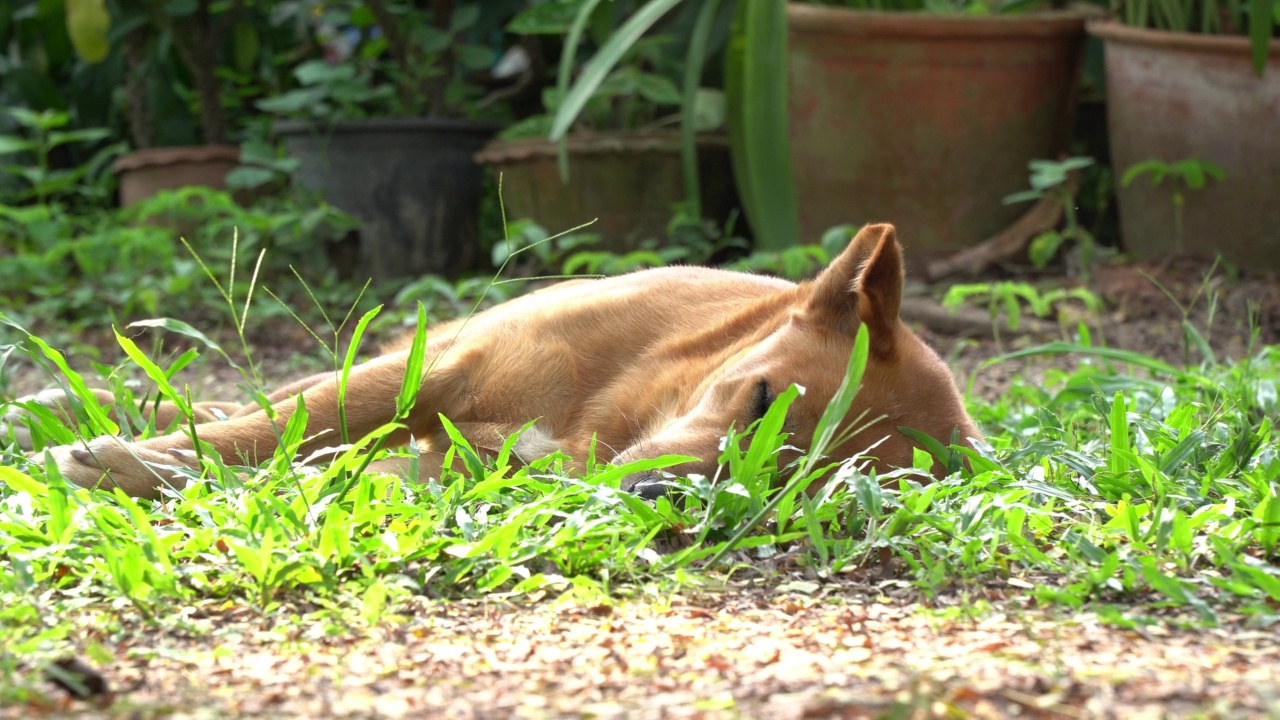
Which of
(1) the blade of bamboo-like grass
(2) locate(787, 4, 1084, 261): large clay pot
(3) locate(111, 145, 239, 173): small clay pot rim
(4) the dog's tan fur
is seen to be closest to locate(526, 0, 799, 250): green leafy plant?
(1) the blade of bamboo-like grass

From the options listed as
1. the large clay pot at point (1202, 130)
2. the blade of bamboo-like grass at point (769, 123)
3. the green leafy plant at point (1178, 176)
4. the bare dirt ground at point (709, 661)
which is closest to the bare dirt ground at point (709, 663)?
the bare dirt ground at point (709, 661)

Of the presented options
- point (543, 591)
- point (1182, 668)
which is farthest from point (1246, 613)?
point (543, 591)

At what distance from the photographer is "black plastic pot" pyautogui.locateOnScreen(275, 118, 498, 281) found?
6.32m

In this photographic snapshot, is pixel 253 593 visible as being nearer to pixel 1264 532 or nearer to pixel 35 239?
pixel 1264 532

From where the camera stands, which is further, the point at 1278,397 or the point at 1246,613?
the point at 1278,397

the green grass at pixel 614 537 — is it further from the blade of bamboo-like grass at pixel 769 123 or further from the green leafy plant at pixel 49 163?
the green leafy plant at pixel 49 163

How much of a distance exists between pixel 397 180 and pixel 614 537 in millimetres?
4795

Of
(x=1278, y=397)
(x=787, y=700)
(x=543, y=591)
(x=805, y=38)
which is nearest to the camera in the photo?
(x=787, y=700)

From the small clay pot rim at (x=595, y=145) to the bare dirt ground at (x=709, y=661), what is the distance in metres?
4.10

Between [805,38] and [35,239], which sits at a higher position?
[805,38]

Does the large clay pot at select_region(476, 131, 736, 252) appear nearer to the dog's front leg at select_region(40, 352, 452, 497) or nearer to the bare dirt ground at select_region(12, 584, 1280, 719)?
the dog's front leg at select_region(40, 352, 452, 497)

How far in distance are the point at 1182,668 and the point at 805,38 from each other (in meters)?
4.22

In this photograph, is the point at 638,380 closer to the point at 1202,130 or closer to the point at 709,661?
the point at 709,661

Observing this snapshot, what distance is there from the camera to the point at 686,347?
2730 millimetres
